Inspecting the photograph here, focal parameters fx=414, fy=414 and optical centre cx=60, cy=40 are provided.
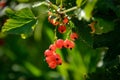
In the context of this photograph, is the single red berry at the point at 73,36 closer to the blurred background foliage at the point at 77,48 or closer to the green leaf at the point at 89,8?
the blurred background foliage at the point at 77,48

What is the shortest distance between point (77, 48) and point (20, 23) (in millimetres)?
1180

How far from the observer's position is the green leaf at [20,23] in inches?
67.5

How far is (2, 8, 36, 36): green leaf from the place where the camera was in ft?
5.62

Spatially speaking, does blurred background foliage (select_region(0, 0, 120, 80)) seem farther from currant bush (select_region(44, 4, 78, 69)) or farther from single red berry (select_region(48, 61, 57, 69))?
single red berry (select_region(48, 61, 57, 69))

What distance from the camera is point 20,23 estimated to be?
176 centimetres

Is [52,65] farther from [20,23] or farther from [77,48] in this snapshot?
[77,48]

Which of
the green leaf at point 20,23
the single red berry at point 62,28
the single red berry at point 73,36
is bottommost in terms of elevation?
the single red berry at point 73,36

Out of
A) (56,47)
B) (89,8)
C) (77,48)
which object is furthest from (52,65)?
(77,48)

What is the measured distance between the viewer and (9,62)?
386cm

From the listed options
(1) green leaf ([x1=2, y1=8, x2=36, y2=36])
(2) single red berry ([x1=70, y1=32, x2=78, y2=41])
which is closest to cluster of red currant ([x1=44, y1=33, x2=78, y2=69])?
(2) single red berry ([x1=70, y1=32, x2=78, y2=41])

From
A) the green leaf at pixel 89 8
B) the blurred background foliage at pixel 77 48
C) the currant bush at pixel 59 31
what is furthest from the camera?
the green leaf at pixel 89 8

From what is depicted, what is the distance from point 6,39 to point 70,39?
90.6 inches

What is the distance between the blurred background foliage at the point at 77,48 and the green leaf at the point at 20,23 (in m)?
0.05

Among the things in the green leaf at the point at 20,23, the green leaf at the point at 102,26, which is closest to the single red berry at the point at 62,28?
the green leaf at the point at 20,23
